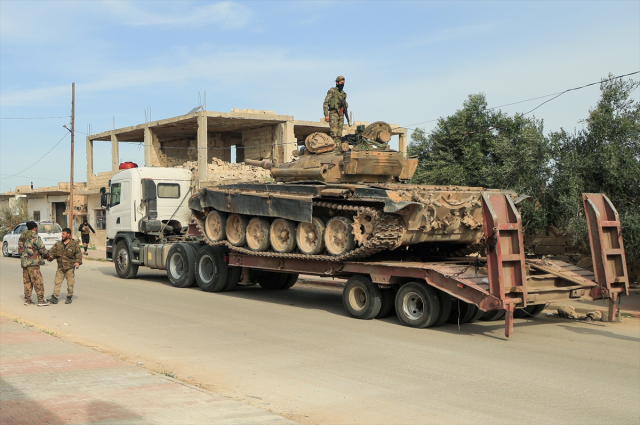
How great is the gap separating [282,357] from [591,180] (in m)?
9.21

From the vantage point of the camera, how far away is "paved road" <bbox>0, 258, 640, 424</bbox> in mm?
6473

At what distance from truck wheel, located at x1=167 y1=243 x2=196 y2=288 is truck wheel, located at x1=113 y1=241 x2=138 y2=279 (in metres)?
2.22

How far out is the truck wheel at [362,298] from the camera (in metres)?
11.6

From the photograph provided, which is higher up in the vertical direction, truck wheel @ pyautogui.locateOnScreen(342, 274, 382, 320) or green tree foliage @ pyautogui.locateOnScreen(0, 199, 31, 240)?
green tree foliage @ pyautogui.locateOnScreen(0, 199, 31, 240)

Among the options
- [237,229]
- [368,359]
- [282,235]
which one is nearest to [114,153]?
[237,229]

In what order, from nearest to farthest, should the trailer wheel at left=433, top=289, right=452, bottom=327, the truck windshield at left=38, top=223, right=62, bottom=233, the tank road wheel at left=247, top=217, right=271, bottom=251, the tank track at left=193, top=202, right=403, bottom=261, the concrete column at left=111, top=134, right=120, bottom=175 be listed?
the trailer wheel at left=433, top=289, right=452, bottom=327
the tank track at left=193, top=202, right=403, bottom=261
the tank road wheel at left=247, top=217, right=271, bottom=251
the truck windshield at left=38, top=223, right=62, bottom=233
the concrete column at left=111, top=134, right=120, bottom=175

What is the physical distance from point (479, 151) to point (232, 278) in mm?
9267

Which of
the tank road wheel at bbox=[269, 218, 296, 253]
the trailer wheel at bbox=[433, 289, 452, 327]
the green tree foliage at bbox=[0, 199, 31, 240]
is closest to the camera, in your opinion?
the trailer wheel at bbox=[433, 289, 452, 327]

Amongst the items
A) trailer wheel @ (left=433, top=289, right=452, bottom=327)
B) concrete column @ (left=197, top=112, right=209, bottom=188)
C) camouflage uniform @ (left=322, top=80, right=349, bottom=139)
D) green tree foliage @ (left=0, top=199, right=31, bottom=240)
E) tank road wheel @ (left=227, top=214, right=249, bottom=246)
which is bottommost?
trailer wheel @ (left=433, top=289, right=452, bottom=327)

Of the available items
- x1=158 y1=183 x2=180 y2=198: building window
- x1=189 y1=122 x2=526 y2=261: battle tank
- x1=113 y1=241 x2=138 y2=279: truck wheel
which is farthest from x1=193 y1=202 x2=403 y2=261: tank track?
x1=113 y1=241 x2=138 y2=279: truck wheel

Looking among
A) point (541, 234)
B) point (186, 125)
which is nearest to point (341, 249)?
point (541, 234)

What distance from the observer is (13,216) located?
4675 cm

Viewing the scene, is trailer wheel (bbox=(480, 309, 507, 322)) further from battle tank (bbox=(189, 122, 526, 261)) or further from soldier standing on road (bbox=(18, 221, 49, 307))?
soldier standing on road (bbox=(18, 221, 49, 307))

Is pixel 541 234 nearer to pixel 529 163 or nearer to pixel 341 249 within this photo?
pixel 529 163
